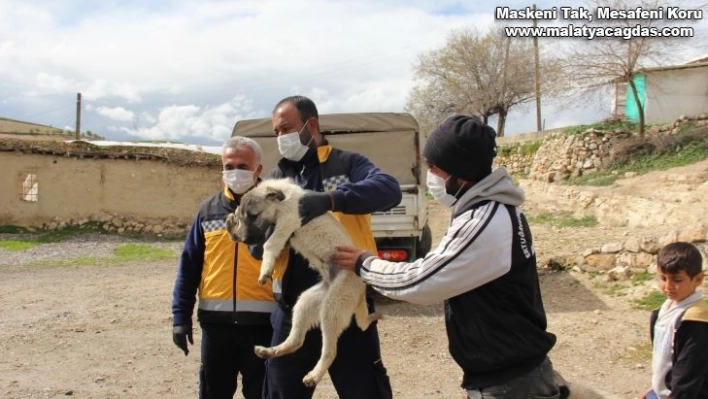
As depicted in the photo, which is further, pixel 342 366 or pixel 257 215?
pixel 342 366

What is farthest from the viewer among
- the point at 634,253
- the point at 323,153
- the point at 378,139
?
the point at 378,139

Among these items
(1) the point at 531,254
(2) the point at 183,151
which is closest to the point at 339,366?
(1) the point at 531,254

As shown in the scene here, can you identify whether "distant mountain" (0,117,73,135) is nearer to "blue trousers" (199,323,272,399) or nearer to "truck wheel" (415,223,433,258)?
"truck wheel" (415,223,433,258)

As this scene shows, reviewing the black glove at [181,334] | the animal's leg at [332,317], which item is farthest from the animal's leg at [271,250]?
the black glove at [181,334]

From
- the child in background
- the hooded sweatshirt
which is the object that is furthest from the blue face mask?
the child in background

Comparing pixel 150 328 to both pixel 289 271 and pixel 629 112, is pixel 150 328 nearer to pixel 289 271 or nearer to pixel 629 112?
pixel 289 271

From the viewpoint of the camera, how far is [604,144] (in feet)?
60.3

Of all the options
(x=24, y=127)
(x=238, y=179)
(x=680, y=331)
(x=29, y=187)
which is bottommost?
(x=680, y=331)

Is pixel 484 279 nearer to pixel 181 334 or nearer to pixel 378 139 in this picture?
pixel 181 334

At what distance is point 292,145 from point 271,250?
658 mm

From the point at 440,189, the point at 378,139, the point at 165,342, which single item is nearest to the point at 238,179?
the point at 440,189

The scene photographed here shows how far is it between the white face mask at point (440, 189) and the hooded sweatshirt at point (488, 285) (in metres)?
0.14

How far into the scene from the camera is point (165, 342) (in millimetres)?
7086

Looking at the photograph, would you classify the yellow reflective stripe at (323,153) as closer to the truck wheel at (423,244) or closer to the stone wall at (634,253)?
the truck wheel at (423,244)
